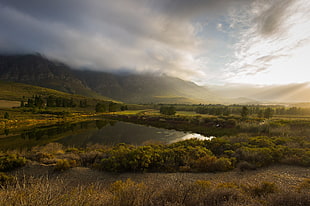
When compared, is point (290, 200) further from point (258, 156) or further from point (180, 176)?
point (258, 156)

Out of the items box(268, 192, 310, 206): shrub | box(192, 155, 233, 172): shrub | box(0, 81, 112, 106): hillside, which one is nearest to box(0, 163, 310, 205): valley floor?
box(268, 192, 310, 206): shrub

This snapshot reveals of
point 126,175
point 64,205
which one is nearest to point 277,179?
point 126,175

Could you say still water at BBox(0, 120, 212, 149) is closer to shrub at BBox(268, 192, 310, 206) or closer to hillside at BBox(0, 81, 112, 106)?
shrub at BBox(268, 192, 310, 206)

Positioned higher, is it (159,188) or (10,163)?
(159,188)

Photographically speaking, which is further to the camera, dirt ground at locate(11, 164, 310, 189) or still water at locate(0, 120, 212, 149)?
still water at locate(0, 120, 212, 149)

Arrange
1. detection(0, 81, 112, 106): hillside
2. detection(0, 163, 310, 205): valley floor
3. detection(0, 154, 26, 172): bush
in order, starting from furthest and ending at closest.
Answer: detection(0, 81, 112, 106): hillside
detection(0, 154, 26, 172): bush
detection(0, 163, 310, 205): valley floor

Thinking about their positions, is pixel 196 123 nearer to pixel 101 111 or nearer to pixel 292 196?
pixel 292 196

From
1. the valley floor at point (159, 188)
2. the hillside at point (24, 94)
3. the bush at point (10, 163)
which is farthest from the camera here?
the hillside at point (24, 94)

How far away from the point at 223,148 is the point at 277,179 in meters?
6.49

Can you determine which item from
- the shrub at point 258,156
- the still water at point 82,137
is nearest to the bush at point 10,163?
the still water at point 82,137

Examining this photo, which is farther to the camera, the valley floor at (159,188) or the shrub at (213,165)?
the shrub at (213,165)

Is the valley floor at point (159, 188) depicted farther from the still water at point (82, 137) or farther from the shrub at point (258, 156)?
the still water at point (82, 137)

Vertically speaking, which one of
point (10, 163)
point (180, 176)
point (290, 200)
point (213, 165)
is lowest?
point (10, 163)

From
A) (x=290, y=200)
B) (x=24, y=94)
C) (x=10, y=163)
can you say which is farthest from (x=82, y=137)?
(x=24, y=94)
